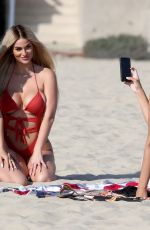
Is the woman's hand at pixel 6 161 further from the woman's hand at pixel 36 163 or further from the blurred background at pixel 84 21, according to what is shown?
the blurred background at pixel 84 21

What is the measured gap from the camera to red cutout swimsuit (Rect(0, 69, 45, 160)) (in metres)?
6.59

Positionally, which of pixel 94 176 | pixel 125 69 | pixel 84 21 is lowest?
pixel 84 21

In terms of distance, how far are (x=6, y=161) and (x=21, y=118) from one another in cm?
41

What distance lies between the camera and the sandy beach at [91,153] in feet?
17.5

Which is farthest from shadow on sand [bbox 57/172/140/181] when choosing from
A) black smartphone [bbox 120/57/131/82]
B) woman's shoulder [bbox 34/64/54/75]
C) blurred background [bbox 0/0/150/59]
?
blurred background [bbox 0/0/150/59]

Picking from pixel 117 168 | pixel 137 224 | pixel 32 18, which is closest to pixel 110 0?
pixel 32 18

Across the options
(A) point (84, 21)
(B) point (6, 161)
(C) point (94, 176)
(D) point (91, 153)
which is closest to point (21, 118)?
(B) point (6, 161)

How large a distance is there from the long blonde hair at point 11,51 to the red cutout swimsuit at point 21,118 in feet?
0.43

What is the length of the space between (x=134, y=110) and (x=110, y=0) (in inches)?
409

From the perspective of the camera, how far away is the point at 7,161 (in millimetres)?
6461

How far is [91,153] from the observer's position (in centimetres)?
814

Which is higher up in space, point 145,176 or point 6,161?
point 145,176

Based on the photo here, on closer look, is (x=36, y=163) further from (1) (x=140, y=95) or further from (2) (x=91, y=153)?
(2) (x=91, y=153)

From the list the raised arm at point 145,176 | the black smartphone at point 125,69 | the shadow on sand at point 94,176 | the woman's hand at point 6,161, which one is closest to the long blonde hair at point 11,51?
the woman's hand at point 6,161
